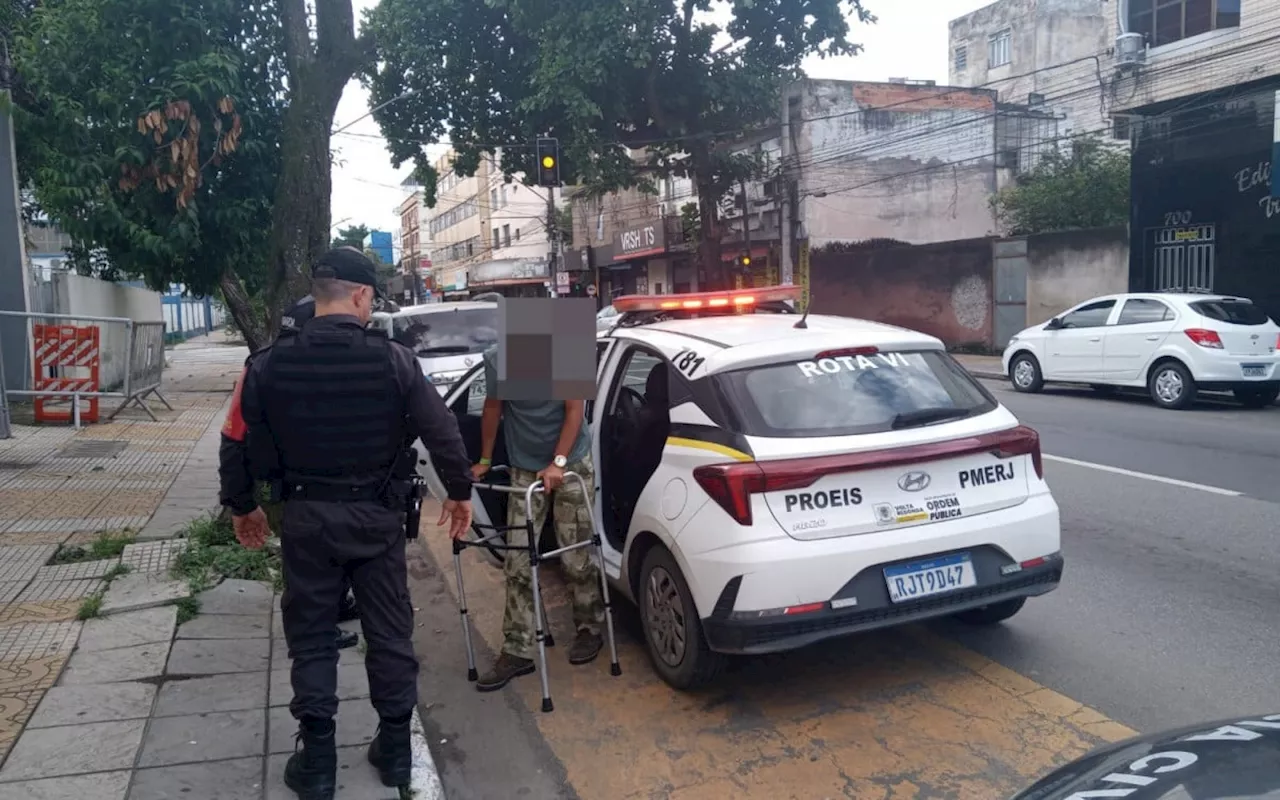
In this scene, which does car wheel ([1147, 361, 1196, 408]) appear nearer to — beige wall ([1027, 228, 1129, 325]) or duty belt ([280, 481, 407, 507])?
beige wall ([1027, 228, 1129, 325])

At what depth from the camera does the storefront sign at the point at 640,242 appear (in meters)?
35.2

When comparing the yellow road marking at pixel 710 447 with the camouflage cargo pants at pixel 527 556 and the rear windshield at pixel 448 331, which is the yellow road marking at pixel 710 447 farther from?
the rear windshield at pixel 448 331

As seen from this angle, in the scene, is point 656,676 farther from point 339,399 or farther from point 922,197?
point 922,197

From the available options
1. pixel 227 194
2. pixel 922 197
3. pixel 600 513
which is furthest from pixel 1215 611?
pixel 922 197

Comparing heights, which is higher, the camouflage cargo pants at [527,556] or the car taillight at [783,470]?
the car taillight at [783,470]

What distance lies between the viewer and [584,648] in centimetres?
487

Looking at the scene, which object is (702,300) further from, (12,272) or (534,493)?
(12,272)

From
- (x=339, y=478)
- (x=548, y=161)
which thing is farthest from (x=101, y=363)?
(x=339, y=478)

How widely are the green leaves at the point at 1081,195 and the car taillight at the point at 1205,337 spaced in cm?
1226

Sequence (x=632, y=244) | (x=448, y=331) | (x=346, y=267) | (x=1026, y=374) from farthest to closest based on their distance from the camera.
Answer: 1. (x=632, y=244)
2. (x=1026, y=374)
3. (x=448, y=331)
4. (x=346, y=267)

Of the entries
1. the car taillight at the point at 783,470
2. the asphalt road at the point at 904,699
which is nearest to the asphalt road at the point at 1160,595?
the asphalt road at the point at 904,699

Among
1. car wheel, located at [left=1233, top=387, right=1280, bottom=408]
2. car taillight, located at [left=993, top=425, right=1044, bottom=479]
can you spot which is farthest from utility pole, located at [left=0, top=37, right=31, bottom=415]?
car wheel, located at [left=1233, top=387, right=1280, bottom=408]

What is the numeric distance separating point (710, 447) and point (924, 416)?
3.16 ft

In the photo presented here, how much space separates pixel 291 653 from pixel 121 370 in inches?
527
